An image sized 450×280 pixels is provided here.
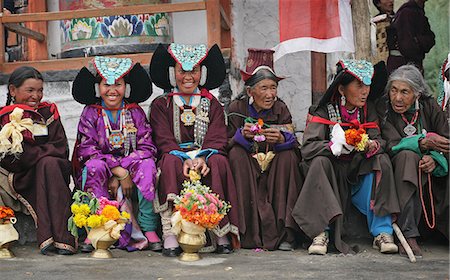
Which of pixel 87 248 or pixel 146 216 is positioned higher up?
pixel 146 216

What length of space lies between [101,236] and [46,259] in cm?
45

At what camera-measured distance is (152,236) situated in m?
6.95

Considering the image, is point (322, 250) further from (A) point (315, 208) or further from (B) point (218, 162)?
(B) point (218, 162)

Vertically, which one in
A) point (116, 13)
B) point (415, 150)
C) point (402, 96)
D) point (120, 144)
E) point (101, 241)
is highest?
point (116, 13)

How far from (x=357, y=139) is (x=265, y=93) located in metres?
0.93

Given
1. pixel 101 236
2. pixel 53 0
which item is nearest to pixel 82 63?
pixel 53 0

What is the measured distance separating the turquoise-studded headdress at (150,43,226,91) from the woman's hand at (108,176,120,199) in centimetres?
96

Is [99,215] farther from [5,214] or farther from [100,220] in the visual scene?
[5,214]

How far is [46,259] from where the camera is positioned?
21.3 ft

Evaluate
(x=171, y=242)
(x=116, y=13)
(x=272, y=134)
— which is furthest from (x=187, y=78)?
(x=116, y=13)

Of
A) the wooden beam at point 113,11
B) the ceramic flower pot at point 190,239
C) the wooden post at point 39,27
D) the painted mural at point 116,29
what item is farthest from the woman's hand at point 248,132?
the wooden post at point 39,27

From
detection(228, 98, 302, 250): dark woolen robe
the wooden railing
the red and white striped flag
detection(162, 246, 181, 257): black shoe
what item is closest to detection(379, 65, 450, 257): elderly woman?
detection(228, 98, 302, 250): dark woolen robe

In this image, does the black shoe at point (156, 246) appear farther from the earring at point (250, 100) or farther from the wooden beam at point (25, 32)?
the wooden beam at point (25, 32)

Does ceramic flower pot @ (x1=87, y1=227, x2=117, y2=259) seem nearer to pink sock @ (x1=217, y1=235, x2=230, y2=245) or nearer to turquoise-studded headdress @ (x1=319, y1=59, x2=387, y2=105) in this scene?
pink sock @ (x1=217, y1=235, x2=230, y2=245)
